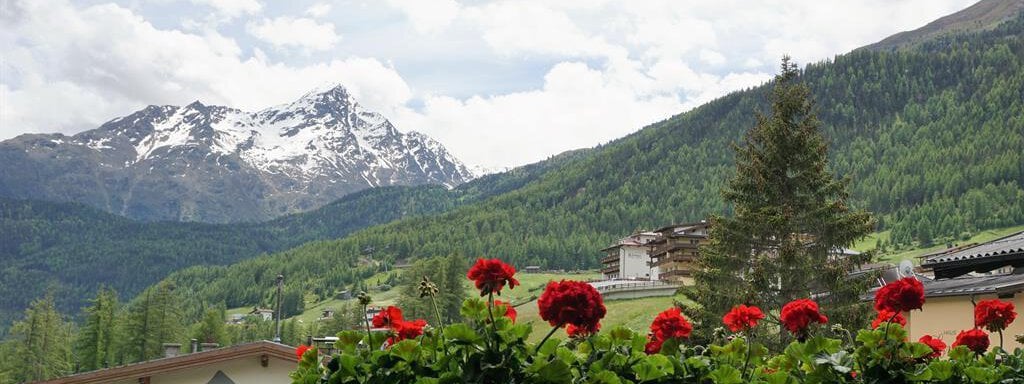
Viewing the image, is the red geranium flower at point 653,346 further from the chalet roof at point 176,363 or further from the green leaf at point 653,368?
the chalet roof at point 176,363

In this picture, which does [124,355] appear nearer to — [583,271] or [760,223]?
[760,223]

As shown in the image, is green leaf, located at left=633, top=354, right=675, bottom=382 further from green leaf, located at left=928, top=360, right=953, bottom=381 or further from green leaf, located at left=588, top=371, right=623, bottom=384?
green leaf, located at left=928, top=360, right=953, bottom=381

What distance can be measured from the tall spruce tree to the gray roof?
23.2ft

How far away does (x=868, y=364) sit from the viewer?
18.4ft

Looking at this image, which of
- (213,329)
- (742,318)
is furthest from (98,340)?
(742,318)

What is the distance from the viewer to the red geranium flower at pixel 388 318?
6281 mm

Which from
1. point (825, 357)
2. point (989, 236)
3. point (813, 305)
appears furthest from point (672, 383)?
point (989, 236)

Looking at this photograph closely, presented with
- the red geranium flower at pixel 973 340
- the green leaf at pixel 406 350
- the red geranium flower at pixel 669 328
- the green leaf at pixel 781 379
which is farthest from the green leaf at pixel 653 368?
the red geranium flower at pixel 973 340

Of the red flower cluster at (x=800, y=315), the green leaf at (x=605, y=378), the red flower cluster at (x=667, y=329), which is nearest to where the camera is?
the green leaf at (x=605, y=378)

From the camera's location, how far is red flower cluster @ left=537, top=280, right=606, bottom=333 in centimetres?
501

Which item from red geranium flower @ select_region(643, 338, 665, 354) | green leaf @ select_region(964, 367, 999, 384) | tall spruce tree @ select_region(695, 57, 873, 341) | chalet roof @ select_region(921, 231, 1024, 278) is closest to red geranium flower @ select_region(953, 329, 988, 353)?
green leaf @ select_region(964, 367, 999, 384)

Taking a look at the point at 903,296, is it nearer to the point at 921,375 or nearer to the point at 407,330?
the point at 921,375

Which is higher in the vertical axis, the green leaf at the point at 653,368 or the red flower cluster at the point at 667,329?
the red flower cluster at the point at 667,329

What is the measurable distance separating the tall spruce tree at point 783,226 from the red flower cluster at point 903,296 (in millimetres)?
21751
